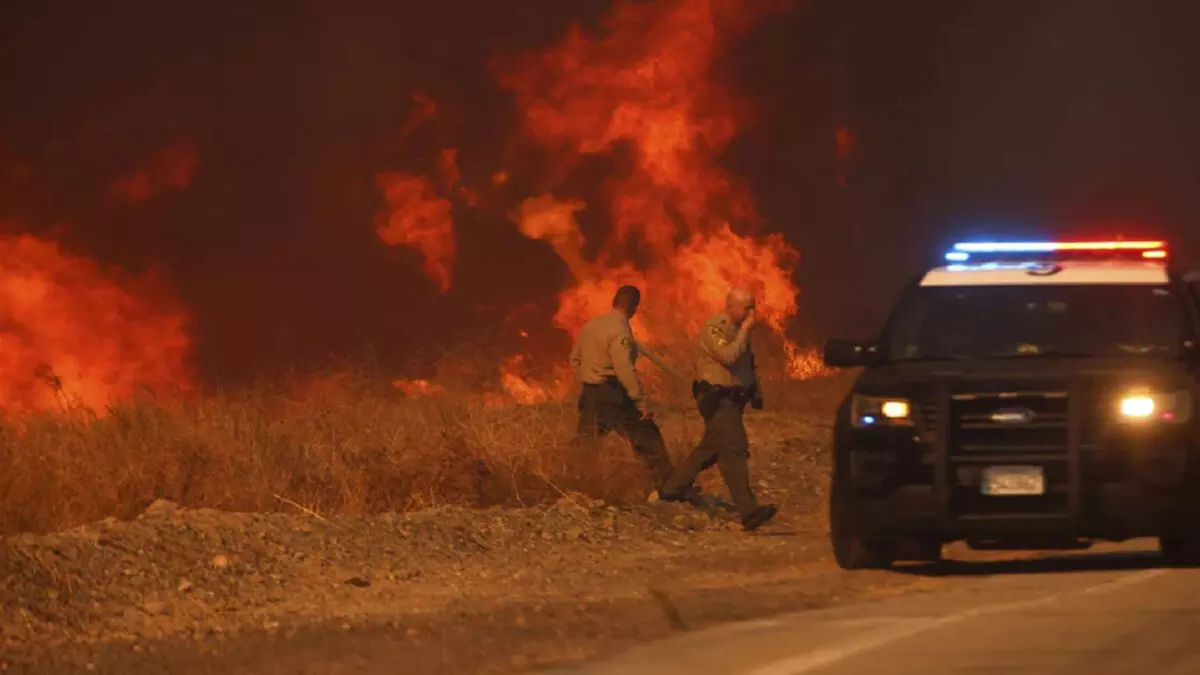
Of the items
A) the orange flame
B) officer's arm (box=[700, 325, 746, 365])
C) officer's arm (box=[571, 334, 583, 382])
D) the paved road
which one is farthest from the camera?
the orange flame

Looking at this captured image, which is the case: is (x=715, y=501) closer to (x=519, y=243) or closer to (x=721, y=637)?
(x=721, y=637)

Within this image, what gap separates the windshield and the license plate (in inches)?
42.9

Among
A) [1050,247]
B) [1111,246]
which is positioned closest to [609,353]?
[1050,247]

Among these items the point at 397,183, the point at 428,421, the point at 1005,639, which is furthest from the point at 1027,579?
the point at 397,183

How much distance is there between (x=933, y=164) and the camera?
39125mm

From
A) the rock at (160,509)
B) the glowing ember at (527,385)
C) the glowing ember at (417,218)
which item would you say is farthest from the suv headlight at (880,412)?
the glowing ember at (417,218)

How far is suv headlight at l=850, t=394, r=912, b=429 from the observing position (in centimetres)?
1279

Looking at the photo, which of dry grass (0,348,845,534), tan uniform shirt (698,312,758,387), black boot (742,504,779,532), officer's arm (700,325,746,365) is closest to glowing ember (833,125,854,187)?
dry grass (0,348,845,534)

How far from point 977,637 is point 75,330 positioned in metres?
16.6

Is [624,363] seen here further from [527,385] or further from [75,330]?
[75,330]

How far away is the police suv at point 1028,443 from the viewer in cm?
1242

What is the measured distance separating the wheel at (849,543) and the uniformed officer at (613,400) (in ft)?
13.1

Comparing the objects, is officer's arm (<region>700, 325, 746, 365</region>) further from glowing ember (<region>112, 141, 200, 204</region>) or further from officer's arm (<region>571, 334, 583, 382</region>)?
glowing ember (<region>112, 141, 200, 204</region>)

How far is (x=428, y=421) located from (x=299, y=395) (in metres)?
2.46
